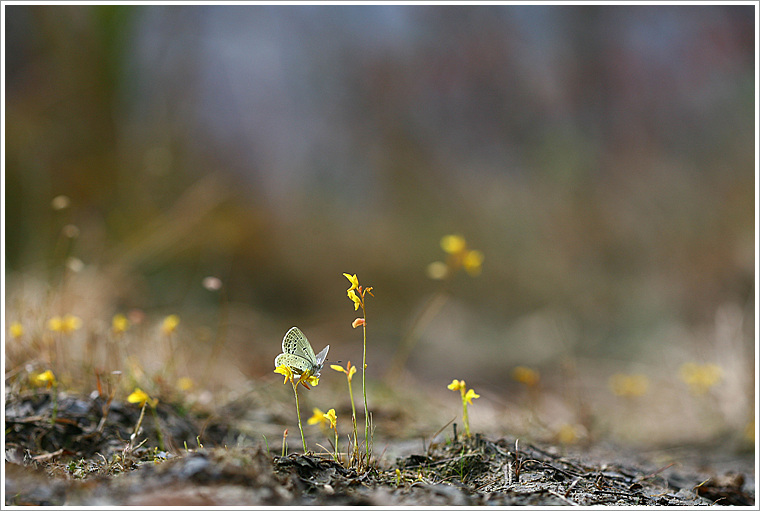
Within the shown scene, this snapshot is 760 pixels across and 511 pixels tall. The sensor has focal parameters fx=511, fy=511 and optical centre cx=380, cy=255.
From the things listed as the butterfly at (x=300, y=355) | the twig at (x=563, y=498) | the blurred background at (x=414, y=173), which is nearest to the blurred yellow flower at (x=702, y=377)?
the blurred background at (x=414, y=173)

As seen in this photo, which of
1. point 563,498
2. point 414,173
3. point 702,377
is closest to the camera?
point 563,498

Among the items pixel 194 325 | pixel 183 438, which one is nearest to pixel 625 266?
pixel 194 325

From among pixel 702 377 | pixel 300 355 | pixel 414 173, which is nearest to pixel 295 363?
pixel 300 355

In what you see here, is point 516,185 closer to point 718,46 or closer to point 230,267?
point 718,46

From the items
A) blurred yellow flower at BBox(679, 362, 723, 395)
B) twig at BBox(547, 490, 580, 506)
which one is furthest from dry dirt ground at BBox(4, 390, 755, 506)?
blurred yellow flower at BBox(679, 362, 723, 395)

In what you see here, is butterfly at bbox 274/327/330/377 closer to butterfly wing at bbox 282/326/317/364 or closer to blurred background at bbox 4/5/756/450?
butterfly wing at bbox 282/326/317/364

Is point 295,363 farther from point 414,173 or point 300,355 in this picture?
point 414,173

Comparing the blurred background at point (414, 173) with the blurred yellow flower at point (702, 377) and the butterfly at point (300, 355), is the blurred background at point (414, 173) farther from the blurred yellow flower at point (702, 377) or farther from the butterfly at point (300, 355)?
the butterfly at point (300, 355)
